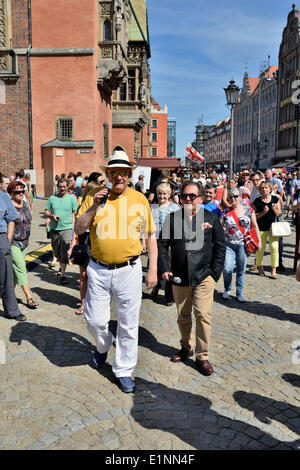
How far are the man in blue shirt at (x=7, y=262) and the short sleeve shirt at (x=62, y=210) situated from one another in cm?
184

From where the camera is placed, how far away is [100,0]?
22094mm

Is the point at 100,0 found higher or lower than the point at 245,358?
higher

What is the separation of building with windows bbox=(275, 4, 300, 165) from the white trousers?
53.7 meters

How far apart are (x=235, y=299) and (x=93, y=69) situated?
18059 millimetres

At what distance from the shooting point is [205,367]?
4.31 meters

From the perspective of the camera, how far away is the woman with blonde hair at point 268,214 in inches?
338

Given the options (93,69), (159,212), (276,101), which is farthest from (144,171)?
(276,101)

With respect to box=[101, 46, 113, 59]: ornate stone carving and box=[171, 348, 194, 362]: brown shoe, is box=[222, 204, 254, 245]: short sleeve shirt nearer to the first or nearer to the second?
box=[171, 348, 194, 362]: brown shoe

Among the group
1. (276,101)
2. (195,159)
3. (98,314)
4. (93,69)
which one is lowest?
(98,314)

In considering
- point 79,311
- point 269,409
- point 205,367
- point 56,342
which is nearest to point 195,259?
point 205,367

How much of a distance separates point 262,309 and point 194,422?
11.0ft

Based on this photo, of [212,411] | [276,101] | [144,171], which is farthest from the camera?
[276,101]

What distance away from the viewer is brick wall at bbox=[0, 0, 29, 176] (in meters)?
21.6
